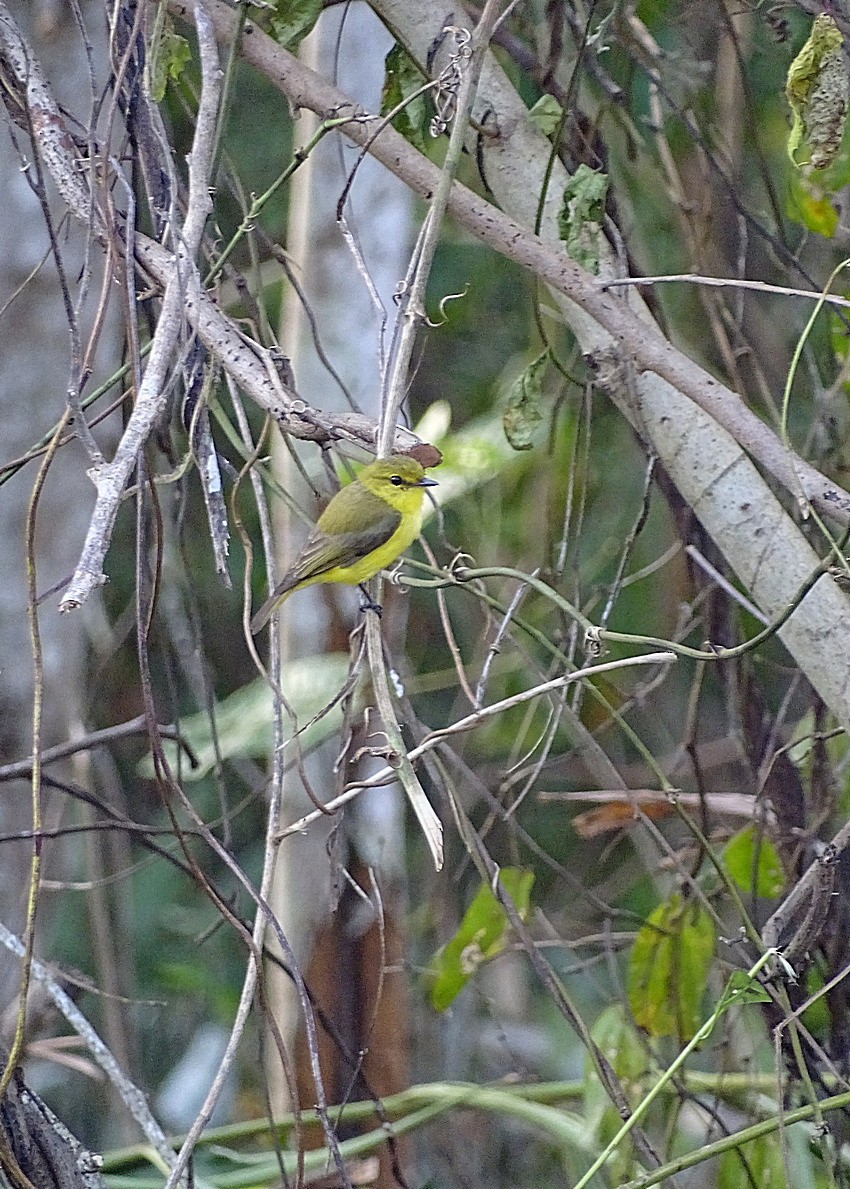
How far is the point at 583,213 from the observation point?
1863 millimetres

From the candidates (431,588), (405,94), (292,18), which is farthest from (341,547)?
(292,18)

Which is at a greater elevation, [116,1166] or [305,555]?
[305,555]

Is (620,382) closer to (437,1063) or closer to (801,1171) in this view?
(801,1171)

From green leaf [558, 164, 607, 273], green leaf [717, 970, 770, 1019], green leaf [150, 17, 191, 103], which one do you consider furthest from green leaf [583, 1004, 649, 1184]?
green leaf [150, 17, 191, 103]

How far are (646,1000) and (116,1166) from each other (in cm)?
109

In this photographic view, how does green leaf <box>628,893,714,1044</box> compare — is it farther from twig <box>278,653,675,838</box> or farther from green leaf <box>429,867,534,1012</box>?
twig <box>278,653,675,838</box>

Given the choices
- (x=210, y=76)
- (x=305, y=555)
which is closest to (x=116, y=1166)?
(x=305, y=555)

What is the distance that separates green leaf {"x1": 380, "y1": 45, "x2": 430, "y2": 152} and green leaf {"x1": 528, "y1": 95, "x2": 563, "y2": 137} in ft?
0.58

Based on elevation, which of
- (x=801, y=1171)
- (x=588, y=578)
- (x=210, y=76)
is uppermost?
(x=210, y=76)

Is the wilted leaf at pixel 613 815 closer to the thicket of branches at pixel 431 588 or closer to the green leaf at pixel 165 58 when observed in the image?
the thicket of branches at pixel 431 588

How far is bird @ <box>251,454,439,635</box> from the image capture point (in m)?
2.37

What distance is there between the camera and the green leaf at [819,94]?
1.59 m

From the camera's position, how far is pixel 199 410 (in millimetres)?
1592

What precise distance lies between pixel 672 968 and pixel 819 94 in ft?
5.05
